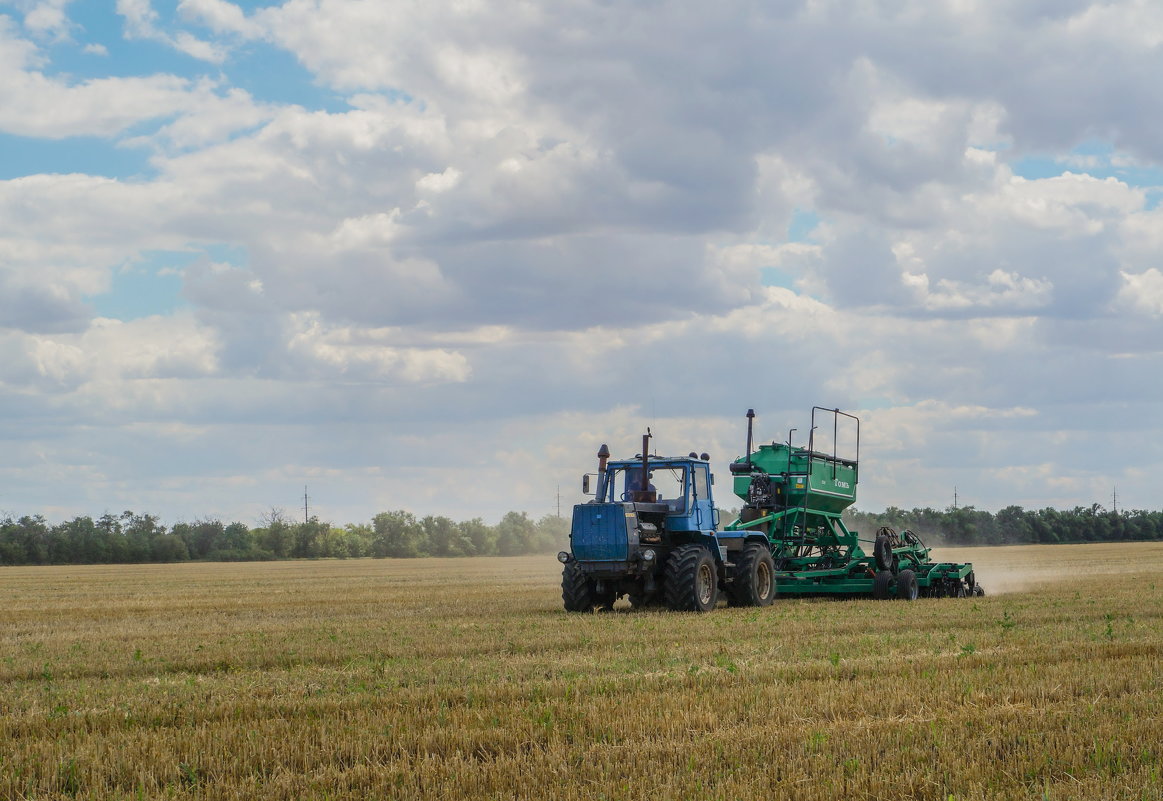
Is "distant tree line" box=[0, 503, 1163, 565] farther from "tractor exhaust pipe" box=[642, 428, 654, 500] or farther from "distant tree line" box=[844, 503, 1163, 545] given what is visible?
"tractor exhaust pipe" box=[642, 428, 654, 500]

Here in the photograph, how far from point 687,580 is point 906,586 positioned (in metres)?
5.62

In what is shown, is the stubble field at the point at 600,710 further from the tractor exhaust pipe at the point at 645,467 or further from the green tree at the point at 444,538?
the green tree at the point at 444,538

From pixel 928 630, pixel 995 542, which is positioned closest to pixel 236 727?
pixel 928 630

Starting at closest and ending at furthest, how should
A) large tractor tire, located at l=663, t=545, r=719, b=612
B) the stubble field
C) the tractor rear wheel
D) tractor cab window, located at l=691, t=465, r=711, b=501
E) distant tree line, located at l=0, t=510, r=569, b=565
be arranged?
the stubble field
large tractor tire, located at l=663, t=545, r=719, b=612
tractor cab window, located at l=691, t=465, r=711, b=501
the tractor rear wheel
distant tree line, located at l=0, t=510, r=569, b=565

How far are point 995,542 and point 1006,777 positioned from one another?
9766 centimetres

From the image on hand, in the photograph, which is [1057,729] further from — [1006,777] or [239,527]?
[239,527]

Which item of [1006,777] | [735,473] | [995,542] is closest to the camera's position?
[1006,777]

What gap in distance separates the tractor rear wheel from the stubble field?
502 cm

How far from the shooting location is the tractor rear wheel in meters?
22.5

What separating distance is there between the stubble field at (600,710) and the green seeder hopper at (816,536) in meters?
5.52

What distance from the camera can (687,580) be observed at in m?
19.0

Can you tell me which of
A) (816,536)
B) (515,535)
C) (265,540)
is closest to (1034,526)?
(515,535)

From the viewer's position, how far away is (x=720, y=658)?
1248cm

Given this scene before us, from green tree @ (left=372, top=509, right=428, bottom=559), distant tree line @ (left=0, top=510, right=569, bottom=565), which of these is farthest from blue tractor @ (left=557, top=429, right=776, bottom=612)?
green tree @ (left=372, top=509, right=428, bottom=559)
